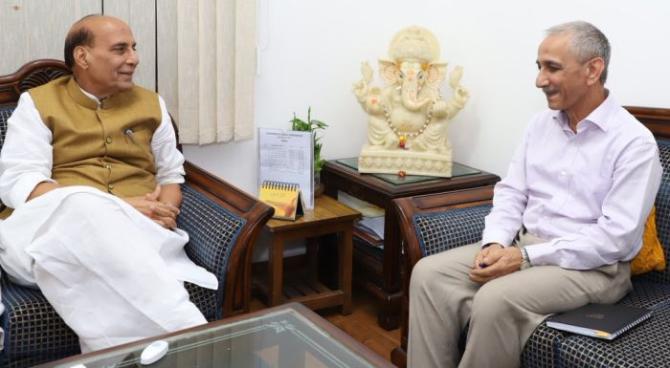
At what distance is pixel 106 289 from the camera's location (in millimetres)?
1824

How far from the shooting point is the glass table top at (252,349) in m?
1.51

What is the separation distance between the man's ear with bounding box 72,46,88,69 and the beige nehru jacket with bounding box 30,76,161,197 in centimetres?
7

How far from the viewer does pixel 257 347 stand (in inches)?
63.6

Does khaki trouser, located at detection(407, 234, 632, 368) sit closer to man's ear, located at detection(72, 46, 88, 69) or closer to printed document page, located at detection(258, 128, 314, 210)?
printed document page, located at detection(258, 128, 314, 210)

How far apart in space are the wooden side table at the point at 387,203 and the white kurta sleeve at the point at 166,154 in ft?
2.46

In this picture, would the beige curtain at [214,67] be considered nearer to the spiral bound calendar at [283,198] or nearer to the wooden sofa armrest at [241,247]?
the spiral bound calendar at [283,198]

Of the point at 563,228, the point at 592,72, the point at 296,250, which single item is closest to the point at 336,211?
the point at 296,250

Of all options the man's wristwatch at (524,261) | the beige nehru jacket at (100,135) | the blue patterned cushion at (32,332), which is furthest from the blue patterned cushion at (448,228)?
the blue patterned cushion at (32,332)

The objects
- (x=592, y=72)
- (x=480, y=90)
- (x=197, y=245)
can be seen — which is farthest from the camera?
(x=480, y=90)

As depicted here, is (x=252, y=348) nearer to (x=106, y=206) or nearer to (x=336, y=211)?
(x=106, y=206)

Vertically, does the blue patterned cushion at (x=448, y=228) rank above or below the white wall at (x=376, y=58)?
below

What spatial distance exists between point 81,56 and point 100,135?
250 mm

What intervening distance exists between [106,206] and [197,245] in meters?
0.34

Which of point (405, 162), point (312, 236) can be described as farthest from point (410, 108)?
point (312, 236)
